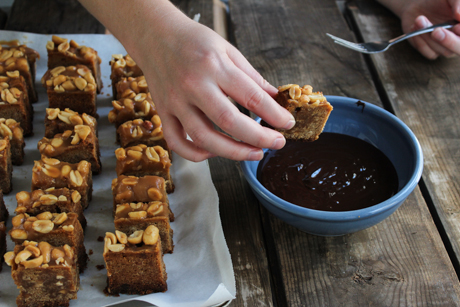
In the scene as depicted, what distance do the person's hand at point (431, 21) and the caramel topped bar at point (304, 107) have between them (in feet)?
4.37

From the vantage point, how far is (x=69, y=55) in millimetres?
2746

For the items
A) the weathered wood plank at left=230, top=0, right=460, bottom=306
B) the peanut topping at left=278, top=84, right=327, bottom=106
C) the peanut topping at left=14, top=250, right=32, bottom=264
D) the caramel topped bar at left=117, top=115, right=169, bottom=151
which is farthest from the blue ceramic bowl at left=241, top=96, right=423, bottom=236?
the peanut topping at left=14, top=250, right=32, bottom=264

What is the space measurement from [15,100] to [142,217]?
1156 millimetres

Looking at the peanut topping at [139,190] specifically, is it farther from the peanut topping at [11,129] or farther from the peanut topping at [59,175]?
the peanut topping at [11,129]

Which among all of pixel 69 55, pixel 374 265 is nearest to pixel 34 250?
pixel 374 265

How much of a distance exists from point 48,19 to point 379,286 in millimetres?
2876

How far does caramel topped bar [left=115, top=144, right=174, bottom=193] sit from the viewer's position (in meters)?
2.16

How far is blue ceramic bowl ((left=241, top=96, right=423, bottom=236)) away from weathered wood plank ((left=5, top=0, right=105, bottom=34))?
76.5 inches

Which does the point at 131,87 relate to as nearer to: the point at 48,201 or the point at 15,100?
the point at 15,100

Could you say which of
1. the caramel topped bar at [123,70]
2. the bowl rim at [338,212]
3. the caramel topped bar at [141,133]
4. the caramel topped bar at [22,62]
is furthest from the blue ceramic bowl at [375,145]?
the caramel topped bar at [22,62]

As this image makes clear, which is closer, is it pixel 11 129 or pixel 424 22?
pixel 11 129

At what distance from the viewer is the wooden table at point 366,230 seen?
1777mm

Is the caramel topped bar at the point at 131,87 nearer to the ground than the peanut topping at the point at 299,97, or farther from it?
nearer to the ground

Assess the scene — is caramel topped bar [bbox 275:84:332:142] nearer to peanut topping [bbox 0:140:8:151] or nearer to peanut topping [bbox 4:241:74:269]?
peanut topping [bbox 4:241:74:269]
